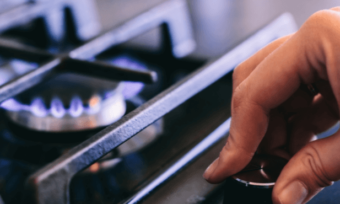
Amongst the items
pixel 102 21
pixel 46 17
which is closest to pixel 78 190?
pixel 46 17

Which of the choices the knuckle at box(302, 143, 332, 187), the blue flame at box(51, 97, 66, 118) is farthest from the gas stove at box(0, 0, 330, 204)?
the knuckle at box(302, 143, 332, 187)

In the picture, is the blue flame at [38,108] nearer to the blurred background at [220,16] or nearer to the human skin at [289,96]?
the human skin at [289,96]

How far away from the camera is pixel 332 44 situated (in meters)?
0.35

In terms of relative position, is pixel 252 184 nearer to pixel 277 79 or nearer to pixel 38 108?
pixel 277 79

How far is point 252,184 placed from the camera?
0.38 m

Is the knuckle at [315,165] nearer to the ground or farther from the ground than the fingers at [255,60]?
nearer to the ground

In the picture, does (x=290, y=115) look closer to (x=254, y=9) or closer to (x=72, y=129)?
(x=72, y=129)

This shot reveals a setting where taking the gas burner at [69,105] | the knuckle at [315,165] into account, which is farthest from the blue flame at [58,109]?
the knuckle at [315,165]

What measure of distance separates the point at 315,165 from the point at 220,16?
0.71 meters

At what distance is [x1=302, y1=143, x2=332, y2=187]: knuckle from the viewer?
0.38 m

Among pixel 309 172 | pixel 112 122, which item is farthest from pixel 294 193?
pixel 112 122

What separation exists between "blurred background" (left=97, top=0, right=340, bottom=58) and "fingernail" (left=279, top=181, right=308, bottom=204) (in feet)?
1.55

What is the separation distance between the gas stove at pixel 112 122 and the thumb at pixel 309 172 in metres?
0.08

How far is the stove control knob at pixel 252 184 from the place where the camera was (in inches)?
15.1
